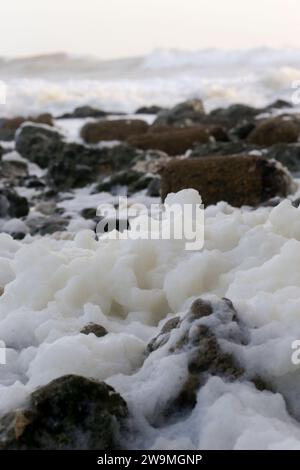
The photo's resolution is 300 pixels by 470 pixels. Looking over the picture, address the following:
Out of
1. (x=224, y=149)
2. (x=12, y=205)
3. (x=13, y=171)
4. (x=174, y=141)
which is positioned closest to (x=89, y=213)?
(x=12, y=205)

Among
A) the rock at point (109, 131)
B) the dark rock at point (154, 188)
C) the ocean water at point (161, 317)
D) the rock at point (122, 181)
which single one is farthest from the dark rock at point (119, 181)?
the rock at point (109, 131)

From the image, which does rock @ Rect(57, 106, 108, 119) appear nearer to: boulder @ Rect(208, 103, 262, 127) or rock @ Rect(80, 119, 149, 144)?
boulder @ Rect(208, 103, 262, 127)

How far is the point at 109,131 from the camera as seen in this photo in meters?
10.2

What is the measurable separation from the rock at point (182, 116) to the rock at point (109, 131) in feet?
5.05

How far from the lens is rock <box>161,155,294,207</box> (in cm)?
514

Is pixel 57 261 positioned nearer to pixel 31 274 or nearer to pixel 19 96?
pixel 31 274

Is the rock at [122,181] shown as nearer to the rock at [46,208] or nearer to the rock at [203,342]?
the rock at [46,208]

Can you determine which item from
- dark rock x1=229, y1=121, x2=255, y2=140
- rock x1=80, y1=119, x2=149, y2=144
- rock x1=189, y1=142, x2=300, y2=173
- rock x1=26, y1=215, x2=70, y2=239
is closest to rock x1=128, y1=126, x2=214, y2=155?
rock x1=189, y1=142, x2=300, y2=173

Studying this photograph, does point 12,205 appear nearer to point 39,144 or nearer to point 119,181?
point 119,181

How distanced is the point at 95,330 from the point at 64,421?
72 centimetres

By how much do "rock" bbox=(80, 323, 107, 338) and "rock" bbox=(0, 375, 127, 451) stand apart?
2.04 feet

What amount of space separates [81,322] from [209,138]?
6.20m

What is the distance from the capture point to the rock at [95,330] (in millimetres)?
2391

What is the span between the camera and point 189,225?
9.79 feet
